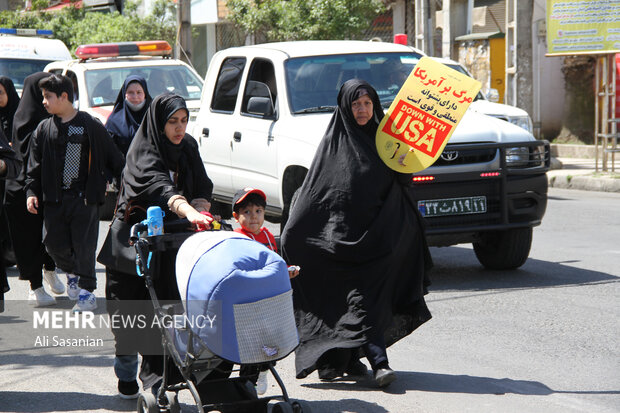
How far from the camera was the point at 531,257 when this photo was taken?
8.98 metres

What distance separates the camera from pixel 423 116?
5520mm

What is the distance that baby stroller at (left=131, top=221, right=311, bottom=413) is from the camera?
12.5ft

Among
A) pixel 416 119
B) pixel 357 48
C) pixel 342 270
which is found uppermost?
pixel 357 48

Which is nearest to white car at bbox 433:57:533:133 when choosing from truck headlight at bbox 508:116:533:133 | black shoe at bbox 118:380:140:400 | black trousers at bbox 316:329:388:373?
truck headlight at bbox 508:116:533:133

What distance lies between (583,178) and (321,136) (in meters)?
8.35

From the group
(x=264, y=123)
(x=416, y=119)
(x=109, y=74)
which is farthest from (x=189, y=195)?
(x=109, y=74)

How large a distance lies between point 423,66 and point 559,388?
1.97 meters

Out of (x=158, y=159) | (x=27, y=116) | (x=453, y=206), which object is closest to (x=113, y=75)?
(x=27, y=116)

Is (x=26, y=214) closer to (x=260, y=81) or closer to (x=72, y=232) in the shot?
(x=72, y=232)

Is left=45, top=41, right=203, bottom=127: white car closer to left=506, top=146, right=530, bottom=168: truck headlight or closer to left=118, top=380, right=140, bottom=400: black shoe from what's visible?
left=506, top=146, right=530, bottom=168: truck headlight

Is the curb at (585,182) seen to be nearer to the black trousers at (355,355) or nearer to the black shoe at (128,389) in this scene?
the black trousers at (355,355)

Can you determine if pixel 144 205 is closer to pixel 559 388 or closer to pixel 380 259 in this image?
pixel 380 259

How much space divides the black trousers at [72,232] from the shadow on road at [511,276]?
8.94 feet

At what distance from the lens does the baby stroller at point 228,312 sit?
379cm
